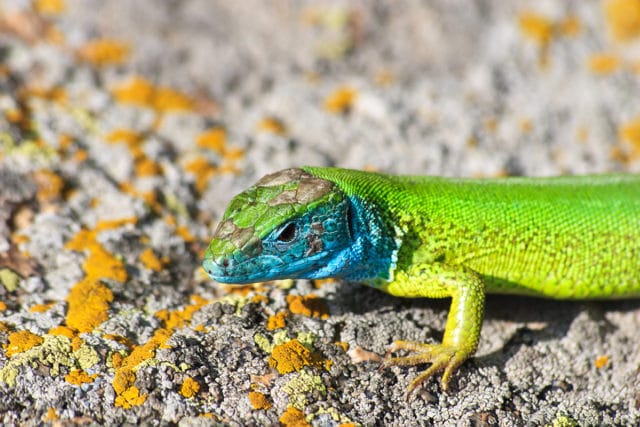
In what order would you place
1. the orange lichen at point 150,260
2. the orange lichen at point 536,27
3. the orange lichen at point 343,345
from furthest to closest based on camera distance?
the orange lichen at point 536,27, the orange lichen at point 150,260, the orange lichen at point 343,345

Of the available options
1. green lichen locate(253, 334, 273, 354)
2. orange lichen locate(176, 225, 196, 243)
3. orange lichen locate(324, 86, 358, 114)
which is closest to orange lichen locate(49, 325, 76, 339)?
green lichen locate(253, 334, 273, 354)

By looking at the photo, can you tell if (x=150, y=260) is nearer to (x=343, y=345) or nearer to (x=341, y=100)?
(x=343, y=345)

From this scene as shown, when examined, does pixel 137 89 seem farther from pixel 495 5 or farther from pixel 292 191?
pixel 495 5

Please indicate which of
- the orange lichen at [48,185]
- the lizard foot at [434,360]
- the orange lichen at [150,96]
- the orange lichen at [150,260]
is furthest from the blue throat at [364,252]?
the orange lichen at [150,96]

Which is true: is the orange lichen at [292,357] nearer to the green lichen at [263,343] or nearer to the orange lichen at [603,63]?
the green lichen at [263,343]

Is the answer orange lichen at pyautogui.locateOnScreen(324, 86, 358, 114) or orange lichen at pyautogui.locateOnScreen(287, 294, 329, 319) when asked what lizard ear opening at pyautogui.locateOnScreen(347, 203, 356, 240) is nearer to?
orange lichen at pyautogui.locateOnScreen(287, 294, 329, 319)

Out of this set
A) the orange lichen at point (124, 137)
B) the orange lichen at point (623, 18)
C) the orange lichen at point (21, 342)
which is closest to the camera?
the orange lichen at point (21, 342)

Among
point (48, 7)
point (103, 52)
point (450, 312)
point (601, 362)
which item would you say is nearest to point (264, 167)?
point (103, 52)
